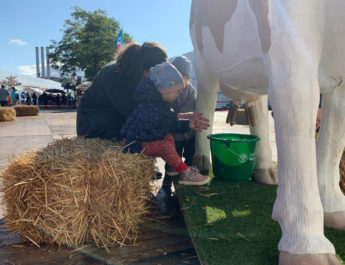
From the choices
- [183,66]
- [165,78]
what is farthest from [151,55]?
[183,66]

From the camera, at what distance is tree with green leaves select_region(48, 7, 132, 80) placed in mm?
23078

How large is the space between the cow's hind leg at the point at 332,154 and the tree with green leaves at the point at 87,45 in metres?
22.5

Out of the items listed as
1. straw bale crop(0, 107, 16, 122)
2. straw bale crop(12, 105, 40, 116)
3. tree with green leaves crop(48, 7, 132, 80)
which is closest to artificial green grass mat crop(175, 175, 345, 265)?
straw bale crop(0, 107, 16, 122)

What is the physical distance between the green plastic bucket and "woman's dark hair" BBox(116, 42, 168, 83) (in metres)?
0.82

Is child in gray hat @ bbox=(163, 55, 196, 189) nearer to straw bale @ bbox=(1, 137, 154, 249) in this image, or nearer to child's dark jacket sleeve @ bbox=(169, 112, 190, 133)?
child's dark jacket sleeve @ bbox=(169, 112, 190, 133)

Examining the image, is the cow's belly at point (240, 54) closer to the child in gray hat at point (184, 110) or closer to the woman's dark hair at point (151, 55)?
the woman's dark hair at point (151, 55)

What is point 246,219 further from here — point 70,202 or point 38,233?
point 38,233

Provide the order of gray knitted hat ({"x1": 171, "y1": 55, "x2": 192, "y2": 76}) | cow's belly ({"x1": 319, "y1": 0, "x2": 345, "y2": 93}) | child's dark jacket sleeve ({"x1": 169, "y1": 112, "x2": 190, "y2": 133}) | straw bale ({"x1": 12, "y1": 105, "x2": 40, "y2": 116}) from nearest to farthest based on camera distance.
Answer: cow's belly ({"x1": 319, "y1": 0, "x2": 345, "y2": 93})
child's dark jacket sleeve ({"x1": 169, "y1": 112, "x2": 190, "y2": 133})
gray knitted hat ({"x1": 171, "y1": 55, "x2": 192, "y2": 76})
straw bale ({"x1": 12, "y1": 105, "x2": 40, "y2": 116})

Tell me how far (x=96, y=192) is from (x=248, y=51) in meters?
1.11

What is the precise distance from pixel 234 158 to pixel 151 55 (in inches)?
42.9

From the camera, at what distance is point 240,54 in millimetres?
1542

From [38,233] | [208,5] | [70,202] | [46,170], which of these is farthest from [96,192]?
[208,5]

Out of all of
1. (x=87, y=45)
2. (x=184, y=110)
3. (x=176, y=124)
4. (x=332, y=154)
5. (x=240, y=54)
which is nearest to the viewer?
(x=240, y=54)

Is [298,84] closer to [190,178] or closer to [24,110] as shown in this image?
[190,178]
